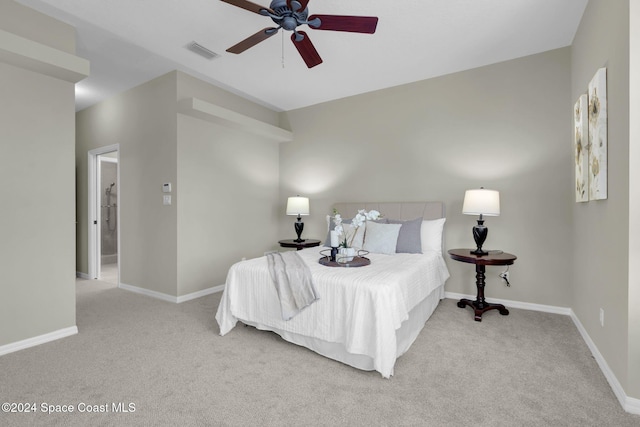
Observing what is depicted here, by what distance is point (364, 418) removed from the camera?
5.76ft

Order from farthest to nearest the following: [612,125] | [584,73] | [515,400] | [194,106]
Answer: [194,106]
[584,73]
[612,125]
[515,400]

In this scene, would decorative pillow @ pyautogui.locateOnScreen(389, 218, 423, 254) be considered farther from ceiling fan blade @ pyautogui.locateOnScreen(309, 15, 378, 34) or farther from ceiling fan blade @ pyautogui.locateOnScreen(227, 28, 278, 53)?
ceiling fan blade @ pyautogui.locateOnScreen(227, 28, 278, 53)

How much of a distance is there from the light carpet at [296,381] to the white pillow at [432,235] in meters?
0.95

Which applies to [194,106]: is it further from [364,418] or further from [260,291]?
[364,418]

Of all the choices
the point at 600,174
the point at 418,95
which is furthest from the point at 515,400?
the point at 418,95

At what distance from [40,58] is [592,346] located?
4969mm

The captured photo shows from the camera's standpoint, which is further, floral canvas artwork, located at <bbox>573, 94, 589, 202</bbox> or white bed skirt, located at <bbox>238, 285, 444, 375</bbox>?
floral canvas artwork, located at <bbox>573, 94, 589, 202</bbox>

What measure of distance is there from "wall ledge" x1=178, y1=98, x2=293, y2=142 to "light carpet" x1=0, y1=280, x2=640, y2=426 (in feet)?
8.25

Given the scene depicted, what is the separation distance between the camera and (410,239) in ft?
12.1

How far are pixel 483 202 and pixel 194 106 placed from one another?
11.3ft

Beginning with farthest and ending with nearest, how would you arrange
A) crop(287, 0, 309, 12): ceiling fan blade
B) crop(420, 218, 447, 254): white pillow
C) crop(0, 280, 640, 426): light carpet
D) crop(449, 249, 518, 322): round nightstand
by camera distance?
crop(420, 218, 447, 254): white pillow, crop(449, 249, 518, 322): round nightstand, crop(287, 0, 309, 12): ceiling fan blade, crop(0, 280, 640, 426): light carpet

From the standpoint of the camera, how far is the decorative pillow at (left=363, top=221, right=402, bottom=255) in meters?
3.64

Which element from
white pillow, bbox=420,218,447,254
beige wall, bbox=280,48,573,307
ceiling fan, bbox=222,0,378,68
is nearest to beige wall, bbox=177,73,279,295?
beige wall, bbox=280,48,573,307

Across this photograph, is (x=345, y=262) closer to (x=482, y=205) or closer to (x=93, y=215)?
(x=482, y=205)
